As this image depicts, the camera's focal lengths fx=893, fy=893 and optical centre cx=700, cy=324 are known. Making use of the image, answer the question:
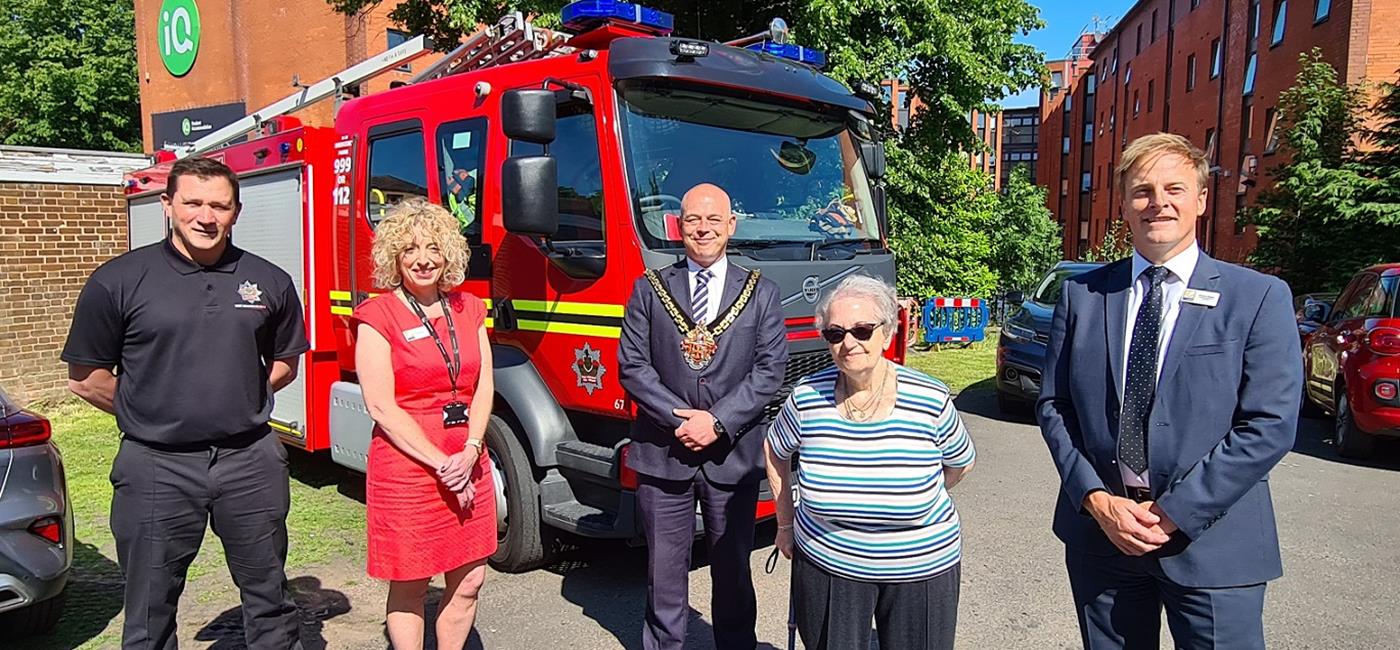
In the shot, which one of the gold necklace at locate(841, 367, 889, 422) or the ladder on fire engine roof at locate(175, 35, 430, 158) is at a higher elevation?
the ladder on fire engine roof at locate(175, 35, 430, 158)

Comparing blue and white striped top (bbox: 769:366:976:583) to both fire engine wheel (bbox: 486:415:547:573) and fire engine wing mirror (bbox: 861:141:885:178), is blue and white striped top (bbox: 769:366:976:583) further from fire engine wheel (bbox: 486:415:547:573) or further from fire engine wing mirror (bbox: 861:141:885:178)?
fire engine wing mirror (bbox: 861:141:885:178)

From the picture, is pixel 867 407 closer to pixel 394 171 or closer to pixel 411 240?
pixel 411 240

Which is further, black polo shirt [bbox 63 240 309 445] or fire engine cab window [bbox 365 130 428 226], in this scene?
fire engine cab window [bbox 365 130 428 226]

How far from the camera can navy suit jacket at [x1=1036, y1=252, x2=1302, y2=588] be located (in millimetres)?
2150

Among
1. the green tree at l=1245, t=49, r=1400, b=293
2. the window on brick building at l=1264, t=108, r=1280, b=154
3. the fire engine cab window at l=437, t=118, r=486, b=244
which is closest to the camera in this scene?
the fire engine cab window at l=437, t=118, r=486, b=244

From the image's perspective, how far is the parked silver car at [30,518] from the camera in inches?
132

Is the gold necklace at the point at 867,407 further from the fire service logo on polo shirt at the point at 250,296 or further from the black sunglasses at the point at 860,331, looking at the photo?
the fire service logo on polo shirt at the point at 250,296

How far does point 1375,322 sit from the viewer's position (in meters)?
7.21

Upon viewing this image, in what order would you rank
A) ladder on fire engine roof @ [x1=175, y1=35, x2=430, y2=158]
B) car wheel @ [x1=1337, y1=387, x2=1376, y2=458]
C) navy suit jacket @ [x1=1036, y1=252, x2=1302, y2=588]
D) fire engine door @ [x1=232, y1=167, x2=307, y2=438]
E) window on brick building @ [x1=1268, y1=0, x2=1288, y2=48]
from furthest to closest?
window on brick building @ [x1=1268, y1=0, x2=1288, y2=48] < car wheel @ [x1=1337, y1=387, x2=1376, y2=458] < ladder on fire engine roof @ [x1=175, y1=35, x2=430, y2=158] < fire engine door @ [x1=232, y1=167, x2=307, y2=438] < navy suit jacket @ [x1=1036, y1=252, x2=1302, y2=588]

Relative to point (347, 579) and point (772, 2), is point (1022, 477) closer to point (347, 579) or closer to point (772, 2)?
point (347, 579)

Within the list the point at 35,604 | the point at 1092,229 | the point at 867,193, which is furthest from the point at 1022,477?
the point at 1092,229

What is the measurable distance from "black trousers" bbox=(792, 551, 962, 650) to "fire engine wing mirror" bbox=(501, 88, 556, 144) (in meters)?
2.30

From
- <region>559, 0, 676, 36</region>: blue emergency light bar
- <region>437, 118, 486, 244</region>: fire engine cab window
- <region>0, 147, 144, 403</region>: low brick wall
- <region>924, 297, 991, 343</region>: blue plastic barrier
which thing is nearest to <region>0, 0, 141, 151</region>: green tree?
<region>0, 147, 144, 403</region>: low brick wall

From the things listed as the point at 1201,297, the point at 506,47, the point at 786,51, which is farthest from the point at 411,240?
the point at 786,51
